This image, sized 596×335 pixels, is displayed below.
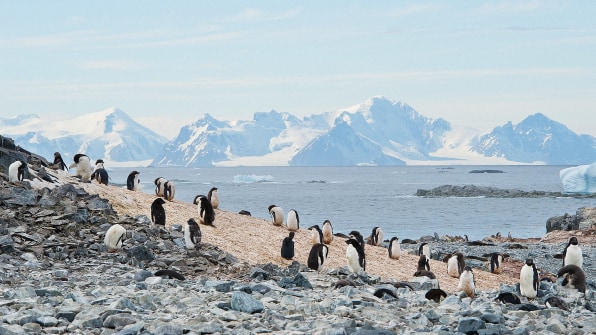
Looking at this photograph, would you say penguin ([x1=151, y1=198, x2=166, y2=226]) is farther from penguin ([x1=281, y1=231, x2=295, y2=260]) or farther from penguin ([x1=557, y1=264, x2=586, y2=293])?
penguin ([x1=557, y1=264, x2=586, y2=293])

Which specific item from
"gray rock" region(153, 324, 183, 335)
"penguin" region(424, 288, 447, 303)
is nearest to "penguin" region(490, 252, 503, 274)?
"penguin" region(424, 288, 447, 303)

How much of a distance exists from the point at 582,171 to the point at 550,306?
7248 cm

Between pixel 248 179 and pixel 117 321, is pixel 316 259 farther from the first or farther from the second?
pixel 248 179

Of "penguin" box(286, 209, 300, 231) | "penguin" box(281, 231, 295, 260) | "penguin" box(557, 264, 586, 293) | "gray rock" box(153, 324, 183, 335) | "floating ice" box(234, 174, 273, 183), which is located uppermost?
"penguin" box(286, 209, 300, 231)

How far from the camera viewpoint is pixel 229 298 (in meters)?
10.1

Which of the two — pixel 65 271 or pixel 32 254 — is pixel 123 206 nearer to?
pixel 32 254

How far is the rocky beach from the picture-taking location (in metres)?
8.59

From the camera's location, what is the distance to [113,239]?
14484 mm

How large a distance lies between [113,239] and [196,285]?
138 inches

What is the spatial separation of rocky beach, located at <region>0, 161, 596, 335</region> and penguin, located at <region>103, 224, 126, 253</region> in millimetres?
114

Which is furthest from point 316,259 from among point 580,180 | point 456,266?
point 580,180

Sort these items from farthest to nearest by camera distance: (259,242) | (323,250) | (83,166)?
1. (83,166)
2. (259,242)
3. (323,250)

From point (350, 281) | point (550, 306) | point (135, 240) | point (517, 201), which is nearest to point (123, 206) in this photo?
point (135, 240)

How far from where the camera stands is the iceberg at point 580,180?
7996 centimetres
